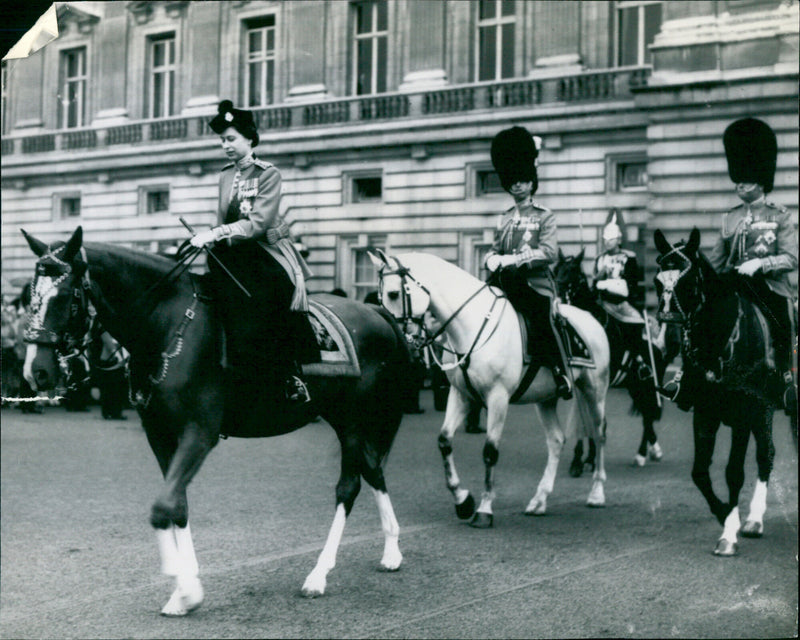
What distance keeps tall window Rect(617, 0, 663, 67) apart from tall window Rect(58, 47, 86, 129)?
2.74m

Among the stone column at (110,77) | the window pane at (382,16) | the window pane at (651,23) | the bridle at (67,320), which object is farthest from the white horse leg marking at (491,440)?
the stone column at (110,77)

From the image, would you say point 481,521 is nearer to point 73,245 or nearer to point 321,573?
point 321,573

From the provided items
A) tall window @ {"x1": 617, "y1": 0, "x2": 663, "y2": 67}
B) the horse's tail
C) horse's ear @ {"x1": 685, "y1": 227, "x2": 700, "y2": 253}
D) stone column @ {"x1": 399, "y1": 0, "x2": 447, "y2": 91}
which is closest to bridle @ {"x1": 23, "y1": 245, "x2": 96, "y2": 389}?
stone column @ {"x1": 399, "y1": 0, "x2": 447, "y2": 91}

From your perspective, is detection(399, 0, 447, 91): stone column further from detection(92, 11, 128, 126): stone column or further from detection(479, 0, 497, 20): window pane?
detection(92, 11, 128, 126): stone column

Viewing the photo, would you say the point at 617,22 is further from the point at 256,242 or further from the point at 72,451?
the point at 72,451

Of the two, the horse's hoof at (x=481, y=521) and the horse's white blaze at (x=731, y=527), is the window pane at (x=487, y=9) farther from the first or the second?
the horse's hoof at (x=481, y=521)

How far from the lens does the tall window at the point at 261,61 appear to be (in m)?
4.46

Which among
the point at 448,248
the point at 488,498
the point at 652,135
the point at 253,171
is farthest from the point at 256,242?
the point at 488,498

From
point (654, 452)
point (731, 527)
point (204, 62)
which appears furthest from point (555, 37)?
point (654, 452)

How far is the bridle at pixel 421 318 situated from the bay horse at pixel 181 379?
30cm

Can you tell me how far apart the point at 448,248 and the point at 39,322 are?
1.81m

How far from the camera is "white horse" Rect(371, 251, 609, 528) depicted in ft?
19.8

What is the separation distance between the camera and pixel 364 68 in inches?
176

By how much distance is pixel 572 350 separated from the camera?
8.49 metres
